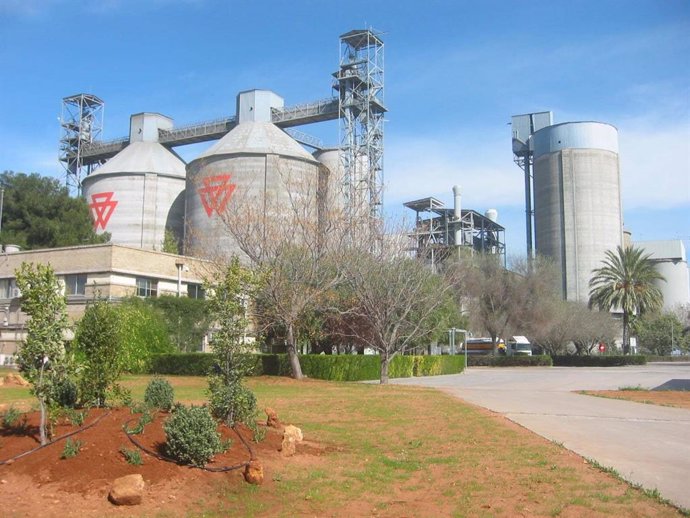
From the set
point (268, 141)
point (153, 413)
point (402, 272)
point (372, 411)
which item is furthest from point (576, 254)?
point (153, 413)

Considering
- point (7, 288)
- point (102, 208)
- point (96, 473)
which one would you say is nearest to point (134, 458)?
point (96, 473)

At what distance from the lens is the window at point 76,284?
148ft

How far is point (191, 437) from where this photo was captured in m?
8.52

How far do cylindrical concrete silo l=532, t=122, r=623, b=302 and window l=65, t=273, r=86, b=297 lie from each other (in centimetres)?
7226

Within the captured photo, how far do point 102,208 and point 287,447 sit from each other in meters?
73.8

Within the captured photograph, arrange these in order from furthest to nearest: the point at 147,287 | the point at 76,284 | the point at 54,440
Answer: the point at 147,287 < the point at 76,284 < the point at 54,440

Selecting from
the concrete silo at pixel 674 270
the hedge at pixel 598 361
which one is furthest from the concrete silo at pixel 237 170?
the concrete silo at pixel 674 270

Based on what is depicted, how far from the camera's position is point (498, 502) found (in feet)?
26.7

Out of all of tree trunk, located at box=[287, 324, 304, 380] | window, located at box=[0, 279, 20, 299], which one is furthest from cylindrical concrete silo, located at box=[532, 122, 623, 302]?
window, located at box=[0, 279, 20, 299]

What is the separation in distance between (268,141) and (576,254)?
52.2 meters

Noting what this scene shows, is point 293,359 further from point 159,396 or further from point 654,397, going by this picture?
point 159,396

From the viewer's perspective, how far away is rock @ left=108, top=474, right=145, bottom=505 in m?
7.37

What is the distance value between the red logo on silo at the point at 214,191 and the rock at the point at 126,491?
5855cm

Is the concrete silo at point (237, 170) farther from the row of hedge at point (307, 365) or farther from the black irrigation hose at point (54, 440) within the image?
the black irrigation hose at point (54, 440)
